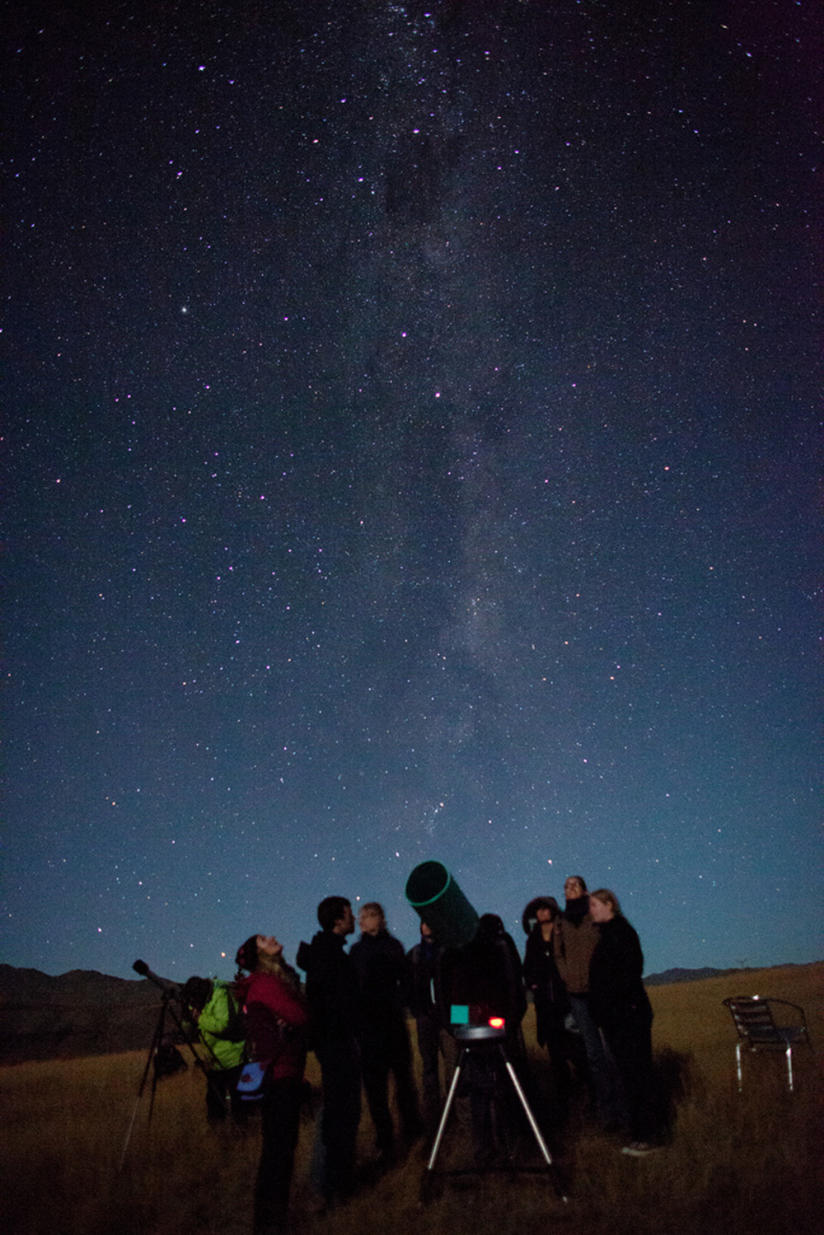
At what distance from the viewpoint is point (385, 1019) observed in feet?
22.1

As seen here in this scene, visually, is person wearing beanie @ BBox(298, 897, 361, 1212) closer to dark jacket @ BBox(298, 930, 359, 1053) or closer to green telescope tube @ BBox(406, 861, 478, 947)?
dark jacket @ BBox(298, 930, 359, 1053)

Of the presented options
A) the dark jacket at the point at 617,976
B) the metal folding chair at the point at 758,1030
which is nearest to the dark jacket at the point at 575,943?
the dark jacket at the point at 617,976

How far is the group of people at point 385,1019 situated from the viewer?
5059 mm

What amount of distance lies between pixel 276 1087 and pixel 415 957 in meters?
2.48

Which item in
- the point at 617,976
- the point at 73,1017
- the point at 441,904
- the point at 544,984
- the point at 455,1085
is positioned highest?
the point at 441,904

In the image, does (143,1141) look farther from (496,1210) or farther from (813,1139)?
(813,1139)

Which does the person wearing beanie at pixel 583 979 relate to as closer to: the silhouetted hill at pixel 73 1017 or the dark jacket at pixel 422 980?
the dark jacket at pixel 422 980

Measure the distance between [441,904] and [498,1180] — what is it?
8.46ft

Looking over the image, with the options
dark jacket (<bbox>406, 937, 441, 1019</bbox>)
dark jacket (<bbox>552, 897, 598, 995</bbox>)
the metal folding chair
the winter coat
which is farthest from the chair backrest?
the winter coat

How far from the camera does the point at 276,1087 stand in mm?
4957

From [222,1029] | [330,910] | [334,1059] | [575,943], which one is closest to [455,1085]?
[334,1059]

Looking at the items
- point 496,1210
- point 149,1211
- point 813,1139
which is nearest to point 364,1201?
point 496,1210

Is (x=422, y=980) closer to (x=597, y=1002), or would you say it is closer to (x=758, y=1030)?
(x=597, y=1002)

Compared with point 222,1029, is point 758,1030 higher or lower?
lower
